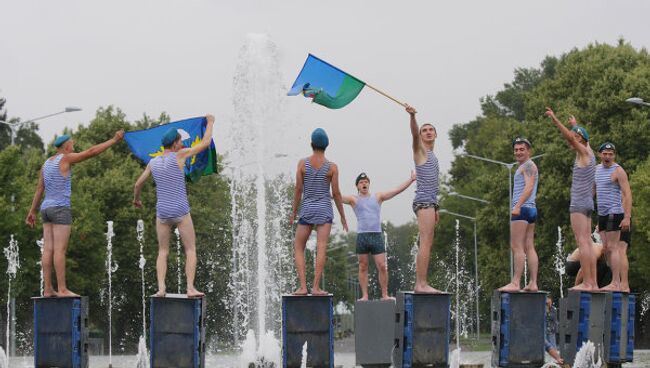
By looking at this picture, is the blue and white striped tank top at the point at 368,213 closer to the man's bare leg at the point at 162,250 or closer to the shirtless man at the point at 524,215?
the shirtless man at the point at 524,215

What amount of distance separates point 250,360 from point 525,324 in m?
4.65

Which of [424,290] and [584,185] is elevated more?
[584,185]

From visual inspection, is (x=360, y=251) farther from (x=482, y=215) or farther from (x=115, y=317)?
(x=115, y=317)

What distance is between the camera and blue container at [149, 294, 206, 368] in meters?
13.4

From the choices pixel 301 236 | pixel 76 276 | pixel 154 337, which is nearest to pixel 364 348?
pixel 301 236

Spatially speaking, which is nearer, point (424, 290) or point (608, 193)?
point (424, 290)

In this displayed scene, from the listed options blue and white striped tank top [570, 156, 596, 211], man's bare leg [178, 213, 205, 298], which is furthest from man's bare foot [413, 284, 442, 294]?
man's bare leg [178, 213, 205, 298]

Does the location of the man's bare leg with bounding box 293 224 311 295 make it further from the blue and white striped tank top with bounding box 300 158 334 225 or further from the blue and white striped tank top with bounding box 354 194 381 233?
the blue and white striped tank top with bounding box 354 194 381 233

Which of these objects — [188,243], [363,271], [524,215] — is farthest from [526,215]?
[188,243]

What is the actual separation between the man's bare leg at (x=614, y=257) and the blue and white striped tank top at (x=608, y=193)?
291 mm

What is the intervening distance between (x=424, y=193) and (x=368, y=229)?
3.05m

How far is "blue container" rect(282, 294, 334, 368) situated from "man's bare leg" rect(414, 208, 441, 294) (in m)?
1.09

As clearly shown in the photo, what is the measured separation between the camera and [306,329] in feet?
46.1

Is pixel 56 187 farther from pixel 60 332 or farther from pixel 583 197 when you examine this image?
pixel 583 197
